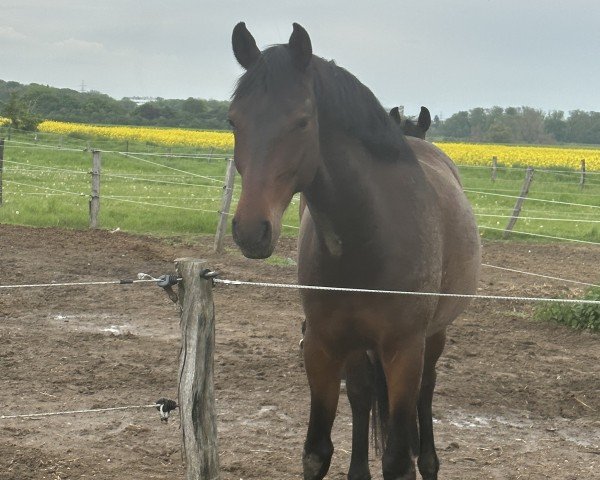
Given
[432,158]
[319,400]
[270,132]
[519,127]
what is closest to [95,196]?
[432,158]

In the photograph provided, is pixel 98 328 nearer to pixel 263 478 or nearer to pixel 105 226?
pixel 263 478

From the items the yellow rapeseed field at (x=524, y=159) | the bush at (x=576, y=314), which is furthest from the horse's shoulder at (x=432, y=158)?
the yellow rapeseed field at (x=524, y=159)

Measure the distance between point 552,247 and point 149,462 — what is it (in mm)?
10246

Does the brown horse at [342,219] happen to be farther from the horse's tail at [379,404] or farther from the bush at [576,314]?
the bush at [576,314]

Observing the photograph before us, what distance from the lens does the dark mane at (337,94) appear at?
3137mm

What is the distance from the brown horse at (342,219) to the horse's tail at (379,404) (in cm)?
8

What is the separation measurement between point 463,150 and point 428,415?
3560 centimetres

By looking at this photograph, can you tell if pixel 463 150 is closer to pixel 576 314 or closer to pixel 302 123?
pixel 576 314

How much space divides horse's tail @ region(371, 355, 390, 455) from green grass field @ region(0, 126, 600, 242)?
7724mm

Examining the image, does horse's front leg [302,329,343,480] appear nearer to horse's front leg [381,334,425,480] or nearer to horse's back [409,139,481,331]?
horse's front leg [381,334,425,480]

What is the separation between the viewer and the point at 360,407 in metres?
4.51

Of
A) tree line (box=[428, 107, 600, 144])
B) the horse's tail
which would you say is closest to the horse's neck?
the horse's tail

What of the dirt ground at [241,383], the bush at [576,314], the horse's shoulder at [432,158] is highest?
the horse's shoulder at [432,158]

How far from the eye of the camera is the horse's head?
2896 mm
